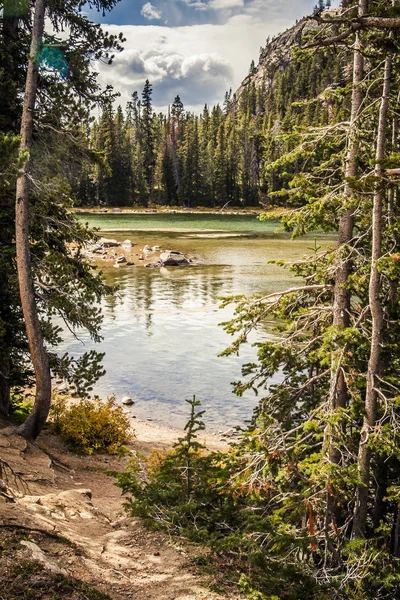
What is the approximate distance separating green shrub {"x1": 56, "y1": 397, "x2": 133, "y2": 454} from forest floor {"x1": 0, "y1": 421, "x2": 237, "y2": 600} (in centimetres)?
348

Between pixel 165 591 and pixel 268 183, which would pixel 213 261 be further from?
pixel 268 183

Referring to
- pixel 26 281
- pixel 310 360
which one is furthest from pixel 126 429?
pixel 310 360

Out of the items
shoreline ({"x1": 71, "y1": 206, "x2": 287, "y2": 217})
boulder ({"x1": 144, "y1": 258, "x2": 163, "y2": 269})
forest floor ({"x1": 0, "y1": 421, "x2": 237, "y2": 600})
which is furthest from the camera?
shoreline ({"x1": 71, "y1": 206, "x2": 287, "y2": 217})

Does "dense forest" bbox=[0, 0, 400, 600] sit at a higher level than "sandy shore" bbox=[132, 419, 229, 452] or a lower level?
higher

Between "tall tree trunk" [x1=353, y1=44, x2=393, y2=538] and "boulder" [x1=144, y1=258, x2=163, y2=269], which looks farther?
"boulder" [x1=144, y1=258, x2=163, y2=269]

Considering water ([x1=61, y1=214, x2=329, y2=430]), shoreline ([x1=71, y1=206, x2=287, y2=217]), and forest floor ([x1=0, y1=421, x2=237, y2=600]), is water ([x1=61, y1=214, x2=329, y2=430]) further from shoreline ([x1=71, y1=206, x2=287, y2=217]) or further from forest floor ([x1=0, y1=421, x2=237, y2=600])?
shoreline ([x1=71, y1=206, x2=287, y2=217])

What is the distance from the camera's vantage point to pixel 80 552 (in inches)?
219

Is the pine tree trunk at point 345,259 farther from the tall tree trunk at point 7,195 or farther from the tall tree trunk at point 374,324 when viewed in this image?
the tall tree trunk at point 7,195

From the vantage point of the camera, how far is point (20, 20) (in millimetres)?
11086

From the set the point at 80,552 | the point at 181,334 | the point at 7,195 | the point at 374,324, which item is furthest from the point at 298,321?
the point at 181,334

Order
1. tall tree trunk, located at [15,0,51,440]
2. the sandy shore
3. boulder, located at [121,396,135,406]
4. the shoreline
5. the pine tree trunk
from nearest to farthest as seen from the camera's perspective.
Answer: the pine tree trunk
tall tree trunk, located at [15,0,51,440]
the sandy shore
boulder, located at [121,396,135,406]
the shoreline

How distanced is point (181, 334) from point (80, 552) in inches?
738

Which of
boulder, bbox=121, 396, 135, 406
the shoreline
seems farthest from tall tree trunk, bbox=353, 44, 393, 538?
the shoreline

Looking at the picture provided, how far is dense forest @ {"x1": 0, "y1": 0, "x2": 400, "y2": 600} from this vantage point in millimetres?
5867
